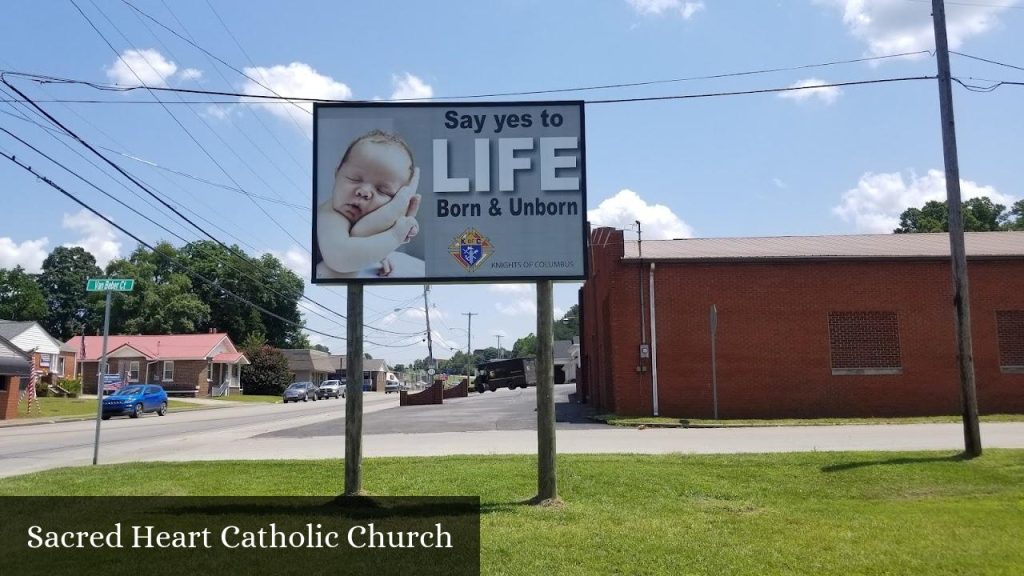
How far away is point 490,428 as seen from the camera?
2319 cm

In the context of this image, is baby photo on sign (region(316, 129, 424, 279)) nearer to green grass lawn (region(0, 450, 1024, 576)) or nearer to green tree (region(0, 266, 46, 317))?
green grass lawn (region(0, 450, 1024, 576))

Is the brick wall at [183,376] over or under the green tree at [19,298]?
under

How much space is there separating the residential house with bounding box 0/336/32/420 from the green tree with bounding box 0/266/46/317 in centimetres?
7437

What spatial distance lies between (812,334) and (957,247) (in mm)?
12364

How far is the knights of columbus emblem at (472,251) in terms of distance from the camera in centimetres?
1022

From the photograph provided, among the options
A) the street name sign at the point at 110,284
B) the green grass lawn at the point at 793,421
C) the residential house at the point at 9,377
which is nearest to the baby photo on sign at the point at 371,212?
the street name sign at the point at 110,284

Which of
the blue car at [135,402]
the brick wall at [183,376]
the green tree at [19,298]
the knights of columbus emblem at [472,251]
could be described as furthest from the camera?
the green tree at [19,298]

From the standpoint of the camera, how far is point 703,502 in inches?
369

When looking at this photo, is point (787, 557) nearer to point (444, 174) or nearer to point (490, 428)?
point (444, 174)

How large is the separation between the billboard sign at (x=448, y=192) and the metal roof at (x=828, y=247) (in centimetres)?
1638

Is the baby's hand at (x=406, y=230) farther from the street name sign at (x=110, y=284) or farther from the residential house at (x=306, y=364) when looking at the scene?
the residential house at (x=306, y=364)

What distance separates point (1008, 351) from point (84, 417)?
38218 mm

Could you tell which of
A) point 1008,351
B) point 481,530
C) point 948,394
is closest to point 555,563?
point 481,530
